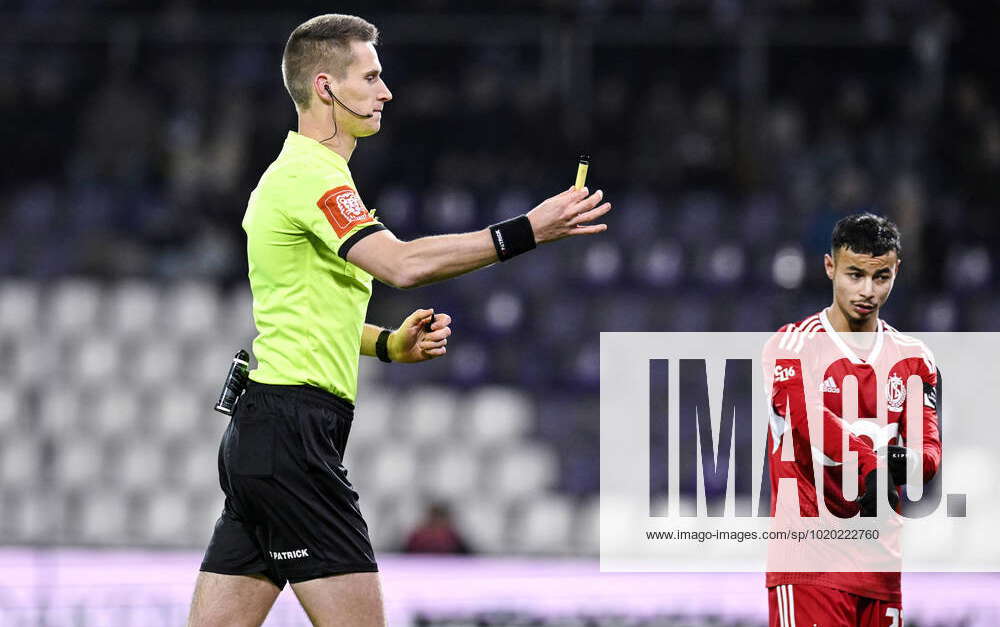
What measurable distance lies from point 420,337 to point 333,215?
65cm

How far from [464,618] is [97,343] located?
4.47 metres

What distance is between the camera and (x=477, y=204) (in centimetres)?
1071

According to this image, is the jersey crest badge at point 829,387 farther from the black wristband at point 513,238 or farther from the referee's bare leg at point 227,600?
the referee's bare leg at point 227,600

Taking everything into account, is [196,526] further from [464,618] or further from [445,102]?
[445,102]

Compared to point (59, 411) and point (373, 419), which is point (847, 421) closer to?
point (373, 419)

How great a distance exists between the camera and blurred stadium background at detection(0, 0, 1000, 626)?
9805 mm

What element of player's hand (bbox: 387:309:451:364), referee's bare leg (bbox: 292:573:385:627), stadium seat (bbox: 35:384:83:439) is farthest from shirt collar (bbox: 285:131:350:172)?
stadium seat (bbox: 35:384:83:439)

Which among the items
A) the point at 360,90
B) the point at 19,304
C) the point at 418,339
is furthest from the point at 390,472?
the point at 360,90

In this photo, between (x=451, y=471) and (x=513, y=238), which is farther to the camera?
(x=451, y=471)

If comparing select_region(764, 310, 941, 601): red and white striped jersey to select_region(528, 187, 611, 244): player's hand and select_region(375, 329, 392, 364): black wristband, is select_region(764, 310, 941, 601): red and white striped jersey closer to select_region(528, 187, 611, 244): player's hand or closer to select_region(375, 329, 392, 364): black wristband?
select_region(528, 187, 611, 244): player's hand

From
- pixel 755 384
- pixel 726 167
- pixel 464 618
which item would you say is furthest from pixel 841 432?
pixel 726 167

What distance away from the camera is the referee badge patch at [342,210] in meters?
3.59

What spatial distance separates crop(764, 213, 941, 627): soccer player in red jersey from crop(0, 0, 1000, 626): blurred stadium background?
515cm

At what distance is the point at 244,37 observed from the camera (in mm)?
11383
